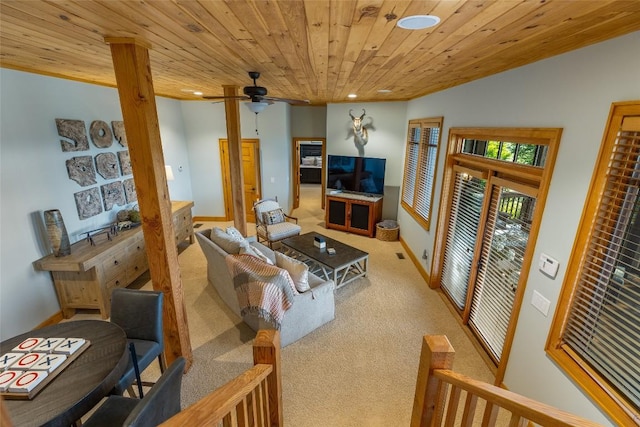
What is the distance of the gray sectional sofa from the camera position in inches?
120

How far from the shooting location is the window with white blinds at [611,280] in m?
1.51

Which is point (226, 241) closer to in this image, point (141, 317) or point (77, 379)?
point (141, 317)

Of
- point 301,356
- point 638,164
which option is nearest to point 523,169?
point 638,164

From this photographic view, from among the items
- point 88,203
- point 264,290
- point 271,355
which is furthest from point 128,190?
point 271,355

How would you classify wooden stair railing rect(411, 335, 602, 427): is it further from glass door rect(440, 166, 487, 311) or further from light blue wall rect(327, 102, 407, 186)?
light blue wall rect(327, 102, 407, 186)

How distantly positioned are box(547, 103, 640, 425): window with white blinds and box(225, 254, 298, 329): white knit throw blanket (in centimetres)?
221

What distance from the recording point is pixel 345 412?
2383 millimetres

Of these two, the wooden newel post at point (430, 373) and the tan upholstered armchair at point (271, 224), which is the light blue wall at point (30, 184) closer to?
the tan upholstered armchair at point (271, 224)

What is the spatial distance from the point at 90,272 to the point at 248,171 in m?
3.96

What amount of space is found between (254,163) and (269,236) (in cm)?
228

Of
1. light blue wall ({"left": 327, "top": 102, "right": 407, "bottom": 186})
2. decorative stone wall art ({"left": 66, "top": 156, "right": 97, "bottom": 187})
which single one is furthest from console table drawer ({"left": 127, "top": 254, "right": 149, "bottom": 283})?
light blue wall ({"left": 327, "top": 102, "right": 407, "bottom": 186})

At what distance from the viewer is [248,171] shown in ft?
22.2

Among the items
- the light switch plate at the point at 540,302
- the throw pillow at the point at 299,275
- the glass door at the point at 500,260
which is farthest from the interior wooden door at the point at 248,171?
the light switch plate at the point at 540,302

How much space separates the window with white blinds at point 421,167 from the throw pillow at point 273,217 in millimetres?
2472
